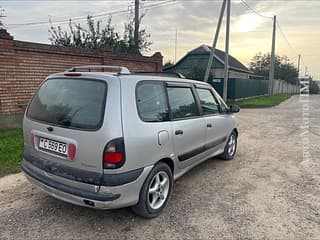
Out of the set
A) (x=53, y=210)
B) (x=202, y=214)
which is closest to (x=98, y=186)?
(x=53, y=210)

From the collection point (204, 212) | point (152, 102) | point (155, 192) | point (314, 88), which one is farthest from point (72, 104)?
point (314, 88)

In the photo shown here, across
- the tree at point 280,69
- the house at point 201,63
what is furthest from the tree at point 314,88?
the house at point 201,63

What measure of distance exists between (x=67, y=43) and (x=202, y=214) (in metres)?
16.4

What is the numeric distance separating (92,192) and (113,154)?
0.44 metres

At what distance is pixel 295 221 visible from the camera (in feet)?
9.64

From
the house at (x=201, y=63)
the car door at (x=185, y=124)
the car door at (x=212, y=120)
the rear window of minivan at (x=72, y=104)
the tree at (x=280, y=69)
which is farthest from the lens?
the tree at (x=280, y=69)

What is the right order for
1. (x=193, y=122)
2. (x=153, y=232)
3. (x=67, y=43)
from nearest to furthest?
(x=153, y=232) < (x=193, y=122) < (x=67, y=43)

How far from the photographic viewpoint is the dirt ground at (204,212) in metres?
2.67

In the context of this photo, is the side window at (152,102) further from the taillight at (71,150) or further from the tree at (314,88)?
the tree at (314,88)

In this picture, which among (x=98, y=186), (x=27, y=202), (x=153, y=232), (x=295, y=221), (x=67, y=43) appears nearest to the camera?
(x=98, y=186)

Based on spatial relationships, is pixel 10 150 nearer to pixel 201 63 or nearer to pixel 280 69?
pixel 201 63

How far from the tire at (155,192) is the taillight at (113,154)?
0.50 m

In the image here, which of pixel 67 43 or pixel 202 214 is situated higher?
pixel 67 43

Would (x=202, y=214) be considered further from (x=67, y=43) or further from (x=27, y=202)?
(x=67, y=43)
